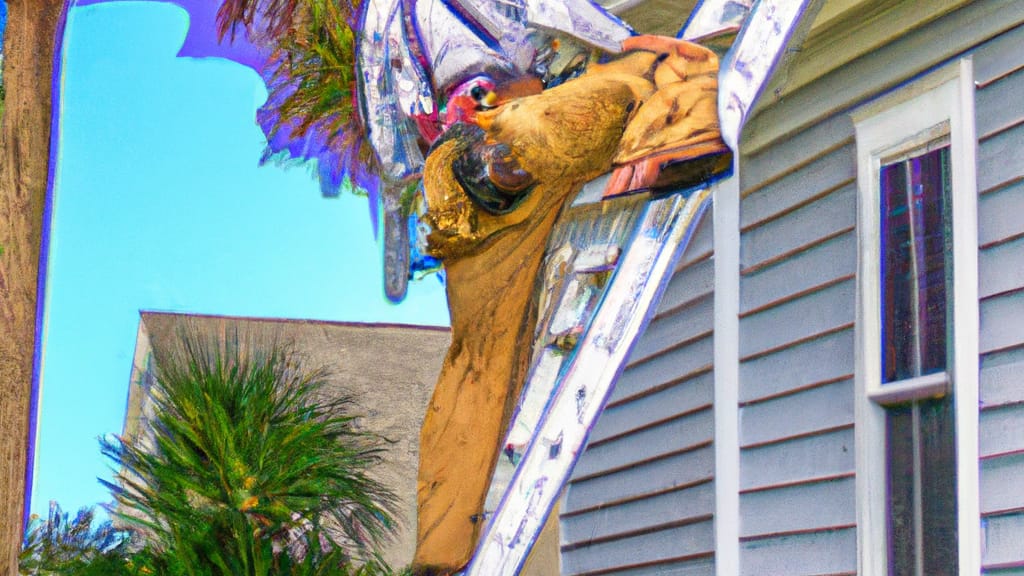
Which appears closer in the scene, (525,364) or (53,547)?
(525,364)

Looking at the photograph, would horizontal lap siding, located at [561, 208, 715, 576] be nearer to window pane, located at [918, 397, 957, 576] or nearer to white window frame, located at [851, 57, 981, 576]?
white window frame, located at [851, 57, 981, 576]

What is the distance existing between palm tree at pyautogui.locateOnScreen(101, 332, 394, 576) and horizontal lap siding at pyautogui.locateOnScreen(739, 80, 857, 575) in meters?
1.10

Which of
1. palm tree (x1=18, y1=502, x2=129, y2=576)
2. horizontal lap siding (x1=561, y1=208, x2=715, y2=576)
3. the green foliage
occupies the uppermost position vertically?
the green foliage

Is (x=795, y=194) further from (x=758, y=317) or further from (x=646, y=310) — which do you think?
(x=646, y=310)

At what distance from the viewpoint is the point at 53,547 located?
3.39m

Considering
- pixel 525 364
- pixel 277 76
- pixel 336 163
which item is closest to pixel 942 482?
pixel 525 364

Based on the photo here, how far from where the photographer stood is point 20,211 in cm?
375

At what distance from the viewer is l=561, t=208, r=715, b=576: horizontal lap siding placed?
3809 millimetres

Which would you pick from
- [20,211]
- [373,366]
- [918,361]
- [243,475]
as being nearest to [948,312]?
[918,361]

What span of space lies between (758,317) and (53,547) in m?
2.15

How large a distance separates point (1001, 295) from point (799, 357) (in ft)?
2.33

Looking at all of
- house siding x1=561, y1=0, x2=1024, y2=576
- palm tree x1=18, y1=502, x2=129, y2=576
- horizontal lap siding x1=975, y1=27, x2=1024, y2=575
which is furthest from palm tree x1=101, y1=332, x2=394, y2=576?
horizontal lap siding x1=975, y1=27, x2=1024, y2=575

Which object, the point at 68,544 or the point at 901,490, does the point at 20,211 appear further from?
the point at 901,490

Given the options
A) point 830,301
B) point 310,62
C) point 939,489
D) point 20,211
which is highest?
point 310,62
